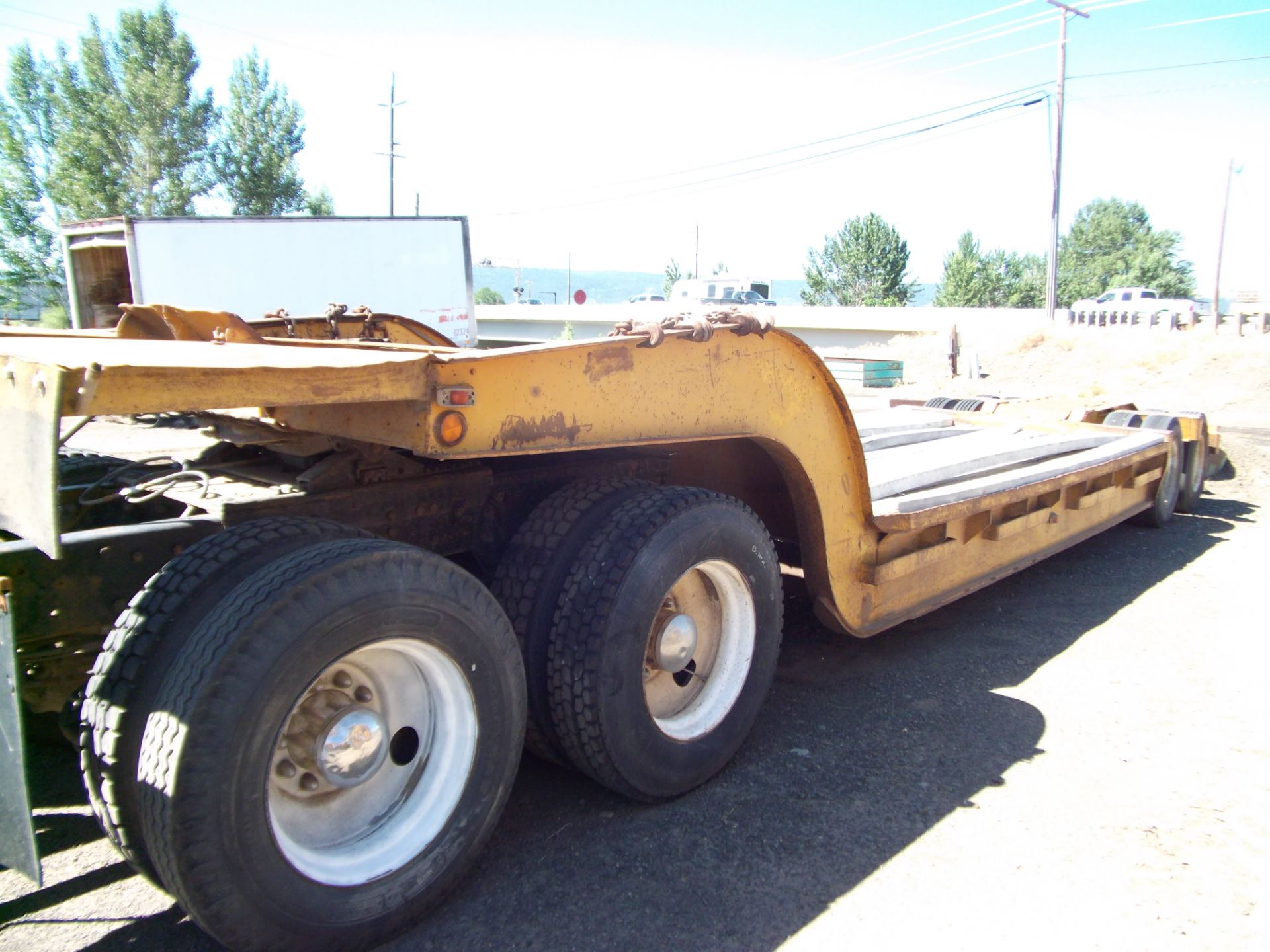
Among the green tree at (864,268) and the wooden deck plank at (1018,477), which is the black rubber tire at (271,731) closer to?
the wooden deck plank at (1018,477)

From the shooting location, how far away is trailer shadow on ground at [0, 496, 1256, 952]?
237 centimetres

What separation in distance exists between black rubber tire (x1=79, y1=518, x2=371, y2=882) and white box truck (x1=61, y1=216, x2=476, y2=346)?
407 inches

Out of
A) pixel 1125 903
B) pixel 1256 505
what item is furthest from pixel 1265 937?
pixel 1256 505

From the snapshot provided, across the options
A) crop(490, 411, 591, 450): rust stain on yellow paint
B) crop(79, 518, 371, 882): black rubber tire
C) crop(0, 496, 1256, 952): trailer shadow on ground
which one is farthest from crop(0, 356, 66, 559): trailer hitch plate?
crop(0, 496, 1256, 952): trailer shadow on ground

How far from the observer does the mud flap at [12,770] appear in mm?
1760

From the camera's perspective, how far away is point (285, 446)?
2.94m

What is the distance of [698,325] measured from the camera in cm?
288

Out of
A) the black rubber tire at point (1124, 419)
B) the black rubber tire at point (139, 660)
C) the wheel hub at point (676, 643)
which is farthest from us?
the black rubber tire at point (1124, 419)

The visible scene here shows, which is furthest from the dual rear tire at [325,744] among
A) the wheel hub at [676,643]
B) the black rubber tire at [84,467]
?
the black rubber tire at [84,467]

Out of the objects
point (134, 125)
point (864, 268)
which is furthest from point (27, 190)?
point (864, 268)

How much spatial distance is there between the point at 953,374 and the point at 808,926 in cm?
2603

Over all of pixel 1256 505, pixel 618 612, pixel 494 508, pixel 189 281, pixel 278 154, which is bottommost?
pixel 1256 505

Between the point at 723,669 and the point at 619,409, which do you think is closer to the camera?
the point at 619,409

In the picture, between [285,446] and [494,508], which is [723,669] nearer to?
[494,508]
